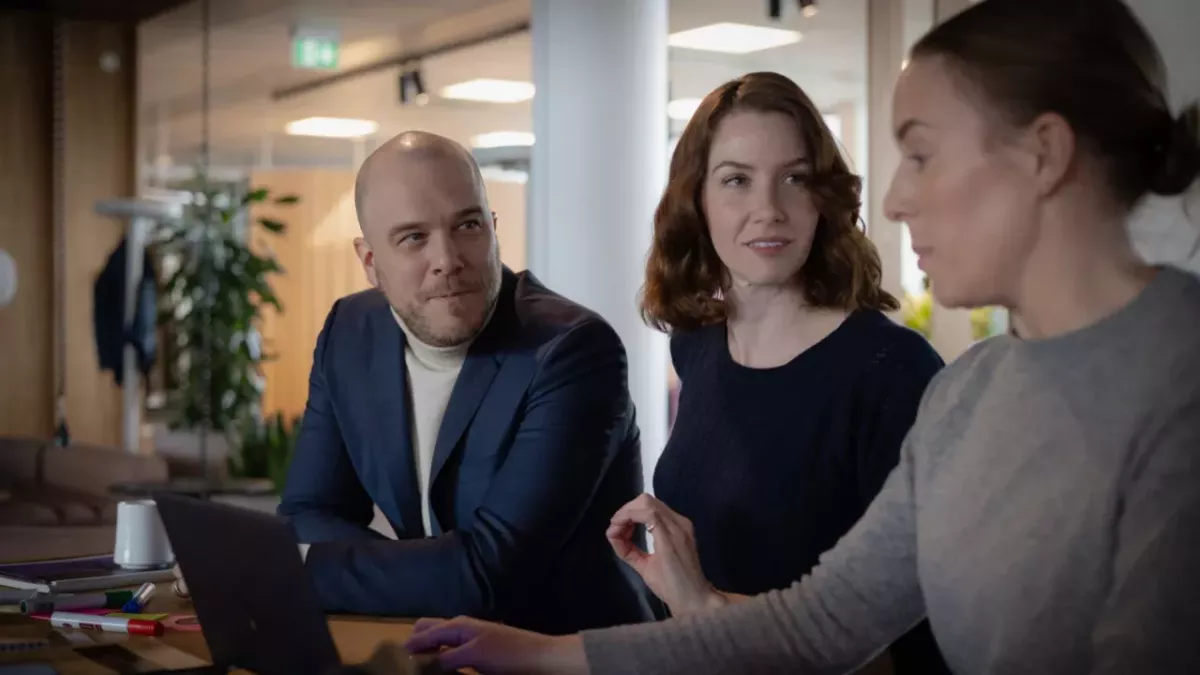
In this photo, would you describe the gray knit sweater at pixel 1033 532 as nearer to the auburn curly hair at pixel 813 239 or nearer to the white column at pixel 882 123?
the auburn curly hair at pixel 813 239

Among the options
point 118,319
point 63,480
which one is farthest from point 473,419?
point 118,319

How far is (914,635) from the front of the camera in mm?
1585

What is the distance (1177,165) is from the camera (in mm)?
1000

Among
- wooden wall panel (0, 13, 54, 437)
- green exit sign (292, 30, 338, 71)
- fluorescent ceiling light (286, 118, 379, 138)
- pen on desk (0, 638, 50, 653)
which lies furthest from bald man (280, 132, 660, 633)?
fluorescent ceiling light (286, 118, 379, 138)

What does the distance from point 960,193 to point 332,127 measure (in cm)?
1097

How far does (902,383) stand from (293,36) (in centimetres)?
748

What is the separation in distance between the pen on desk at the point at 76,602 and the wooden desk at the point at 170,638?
2 cm

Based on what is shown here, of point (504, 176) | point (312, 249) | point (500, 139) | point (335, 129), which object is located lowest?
point (312, 249)

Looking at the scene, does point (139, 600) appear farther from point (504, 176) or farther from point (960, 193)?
point (504, 176)

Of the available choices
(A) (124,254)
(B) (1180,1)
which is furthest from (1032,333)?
(A) (124,254)

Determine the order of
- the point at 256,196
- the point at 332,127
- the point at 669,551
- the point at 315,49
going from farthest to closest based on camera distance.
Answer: the point at 332,127
the point at 315,49
the point at 256,196
the point at 669,551

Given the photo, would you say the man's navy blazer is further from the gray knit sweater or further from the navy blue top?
the gray knit sweater

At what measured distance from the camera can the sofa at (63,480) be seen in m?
4.97

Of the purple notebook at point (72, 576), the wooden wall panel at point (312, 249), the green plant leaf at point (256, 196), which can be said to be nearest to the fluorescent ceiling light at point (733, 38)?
the green plant leaf at point (256, 196)
